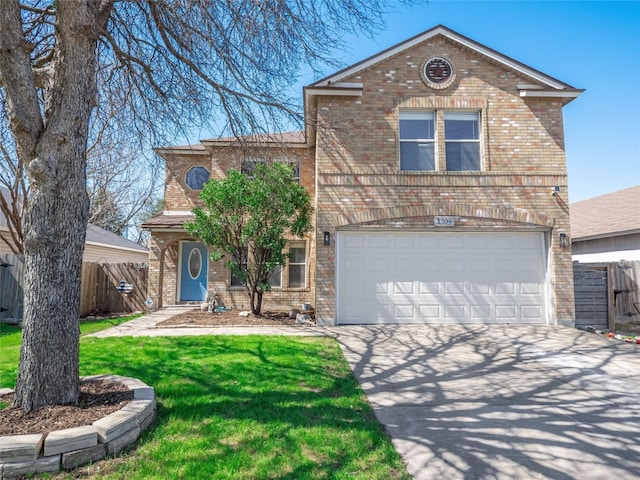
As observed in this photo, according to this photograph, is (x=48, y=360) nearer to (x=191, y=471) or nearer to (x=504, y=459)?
(x=191, y=471)

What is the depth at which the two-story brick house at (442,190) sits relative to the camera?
9.54 meters

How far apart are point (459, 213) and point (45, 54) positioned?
9.15 m

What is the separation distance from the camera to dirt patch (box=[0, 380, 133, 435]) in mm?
3127

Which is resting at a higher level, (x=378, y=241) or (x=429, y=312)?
(x=378, y=241)

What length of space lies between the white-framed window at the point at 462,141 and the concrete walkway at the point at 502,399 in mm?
4383

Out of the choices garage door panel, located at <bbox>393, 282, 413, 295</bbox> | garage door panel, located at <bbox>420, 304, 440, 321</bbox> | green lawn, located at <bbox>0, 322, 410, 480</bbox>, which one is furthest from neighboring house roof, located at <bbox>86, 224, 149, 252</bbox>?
garage door panel, located at <bbox>420, 304, 440, 321</bbox>

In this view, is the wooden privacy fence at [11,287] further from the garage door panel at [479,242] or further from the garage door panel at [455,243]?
the garage door panel at [479,242]

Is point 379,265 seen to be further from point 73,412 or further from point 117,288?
point 117,288

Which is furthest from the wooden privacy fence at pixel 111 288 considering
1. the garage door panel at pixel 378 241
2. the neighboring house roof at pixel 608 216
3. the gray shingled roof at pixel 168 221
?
the neighboring house roof at pixel 608 216

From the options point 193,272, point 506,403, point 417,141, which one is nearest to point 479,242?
point 417,141

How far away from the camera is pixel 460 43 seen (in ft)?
32.7

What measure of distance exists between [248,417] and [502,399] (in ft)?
10.1

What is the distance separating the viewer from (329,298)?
9414 mm

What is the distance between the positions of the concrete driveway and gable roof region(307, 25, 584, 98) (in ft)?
A: 21.6
